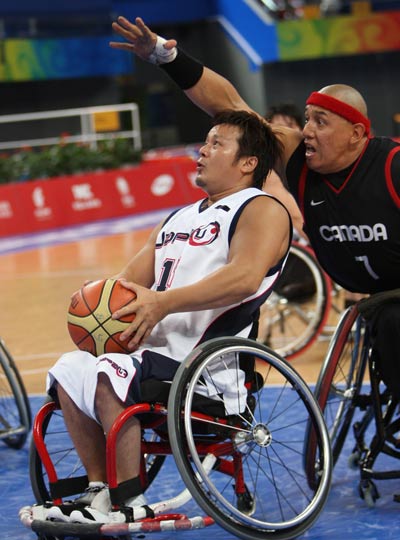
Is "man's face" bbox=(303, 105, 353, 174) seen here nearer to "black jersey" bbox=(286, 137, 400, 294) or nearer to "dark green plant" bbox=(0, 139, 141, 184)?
"black jersey" bbox=(286, 137, 400, 294)

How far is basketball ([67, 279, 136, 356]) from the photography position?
11.8 ft

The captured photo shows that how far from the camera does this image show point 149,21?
2648cm

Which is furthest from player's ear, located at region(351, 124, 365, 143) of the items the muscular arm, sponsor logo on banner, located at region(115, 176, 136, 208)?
sponsor logo on banner, located at region(115, 176, 136, 208)

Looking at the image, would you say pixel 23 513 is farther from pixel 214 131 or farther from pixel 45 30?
pixel 45 30

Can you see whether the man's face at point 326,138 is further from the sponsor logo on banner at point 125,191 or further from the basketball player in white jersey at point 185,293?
the sponsor logo on banner at point 125,191

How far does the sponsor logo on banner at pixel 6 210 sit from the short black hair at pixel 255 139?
10.1 m

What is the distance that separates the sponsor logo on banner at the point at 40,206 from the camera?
1426cm

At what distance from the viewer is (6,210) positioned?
1391cm

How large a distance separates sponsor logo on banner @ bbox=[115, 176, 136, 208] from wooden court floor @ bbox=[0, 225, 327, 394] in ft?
6.59

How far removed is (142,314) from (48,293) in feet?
20.1

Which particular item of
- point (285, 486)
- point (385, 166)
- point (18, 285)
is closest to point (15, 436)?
point (285, 486)

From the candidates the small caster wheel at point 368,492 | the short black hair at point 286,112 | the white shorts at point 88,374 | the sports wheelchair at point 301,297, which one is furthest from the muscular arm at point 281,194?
the white shorts at point 88,374

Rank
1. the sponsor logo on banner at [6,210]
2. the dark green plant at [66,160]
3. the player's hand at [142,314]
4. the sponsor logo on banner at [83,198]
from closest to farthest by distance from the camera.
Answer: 1. the player's hand at [142,314]
2. the sponsor logo on banner at [6,210]
3. the dark green plant at [66,160]
4. the sponsor logo on banner at [83,198]

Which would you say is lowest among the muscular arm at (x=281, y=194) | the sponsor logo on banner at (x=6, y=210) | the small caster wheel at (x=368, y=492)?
the small caster wheel at (x=368, y=492)
